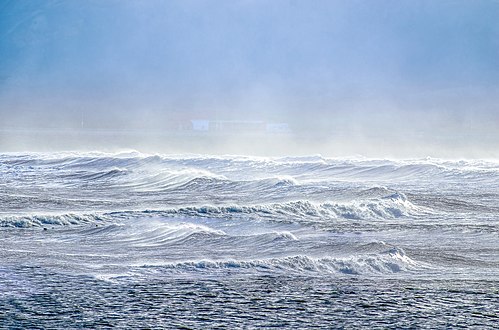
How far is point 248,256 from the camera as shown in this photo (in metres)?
14.8

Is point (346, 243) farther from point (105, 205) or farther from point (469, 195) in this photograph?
point (469, 195)

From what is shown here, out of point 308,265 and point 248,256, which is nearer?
point 308,265

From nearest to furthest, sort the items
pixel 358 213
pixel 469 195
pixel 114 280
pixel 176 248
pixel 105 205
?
pixel 114 280 → pixel 176 248 → pixel 358 213 → pixel 105 205 → pixel 469 195

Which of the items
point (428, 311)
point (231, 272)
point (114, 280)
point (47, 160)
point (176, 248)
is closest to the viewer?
point (428, 311)

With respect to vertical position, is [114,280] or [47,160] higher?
[47,160]

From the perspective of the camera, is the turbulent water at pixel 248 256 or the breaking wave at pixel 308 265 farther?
the breaking wave at pixel 308 265

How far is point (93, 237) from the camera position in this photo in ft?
56.4

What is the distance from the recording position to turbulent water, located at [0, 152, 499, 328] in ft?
34.2

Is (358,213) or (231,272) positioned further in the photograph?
(358,213)

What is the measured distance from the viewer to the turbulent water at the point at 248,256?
1042 centimetres

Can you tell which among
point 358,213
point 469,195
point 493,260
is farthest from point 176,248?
point 469,195

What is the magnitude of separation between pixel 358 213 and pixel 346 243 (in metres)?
5.82

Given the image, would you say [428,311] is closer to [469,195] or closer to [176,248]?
[176,248]

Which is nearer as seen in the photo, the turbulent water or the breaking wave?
the turbulent water
